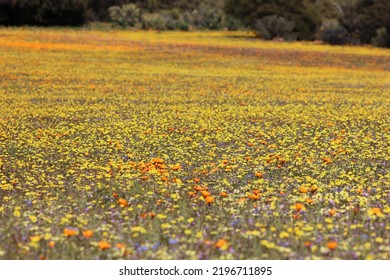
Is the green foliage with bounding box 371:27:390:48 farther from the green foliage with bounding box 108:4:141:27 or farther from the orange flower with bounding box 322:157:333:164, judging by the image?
the orange flower with bounding box 322:157:333:164

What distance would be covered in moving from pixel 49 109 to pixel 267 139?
8102 mm

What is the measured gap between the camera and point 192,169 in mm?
11125

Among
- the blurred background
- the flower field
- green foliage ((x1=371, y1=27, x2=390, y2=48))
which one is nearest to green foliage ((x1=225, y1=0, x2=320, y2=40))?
the blurred background

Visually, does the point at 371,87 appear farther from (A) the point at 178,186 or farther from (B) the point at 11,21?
(B) the point at 11,21

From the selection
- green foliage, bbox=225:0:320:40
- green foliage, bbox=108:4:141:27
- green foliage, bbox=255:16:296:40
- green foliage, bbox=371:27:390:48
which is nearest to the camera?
green foliage, bbox=371:27:390:48

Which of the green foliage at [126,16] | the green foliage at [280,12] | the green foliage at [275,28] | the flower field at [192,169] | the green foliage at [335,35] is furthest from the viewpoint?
the green foliage at [126,16]

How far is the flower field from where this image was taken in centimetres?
686

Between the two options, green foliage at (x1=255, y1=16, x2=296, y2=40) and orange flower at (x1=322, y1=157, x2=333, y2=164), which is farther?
green foliage at (x1=255, y1=16, x2=296, y2=40)

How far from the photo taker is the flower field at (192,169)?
6859mm

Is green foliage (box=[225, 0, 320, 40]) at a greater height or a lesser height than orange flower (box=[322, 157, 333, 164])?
greater

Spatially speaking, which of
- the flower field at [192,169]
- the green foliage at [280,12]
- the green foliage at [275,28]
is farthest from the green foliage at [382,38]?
the flower field at [192,169]

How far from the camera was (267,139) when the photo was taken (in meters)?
14.5

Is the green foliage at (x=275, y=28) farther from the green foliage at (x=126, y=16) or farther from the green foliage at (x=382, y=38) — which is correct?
the green foliage at (x=126, y=16)

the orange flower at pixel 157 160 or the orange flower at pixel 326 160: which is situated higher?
the orange flower at pixel 326 160
